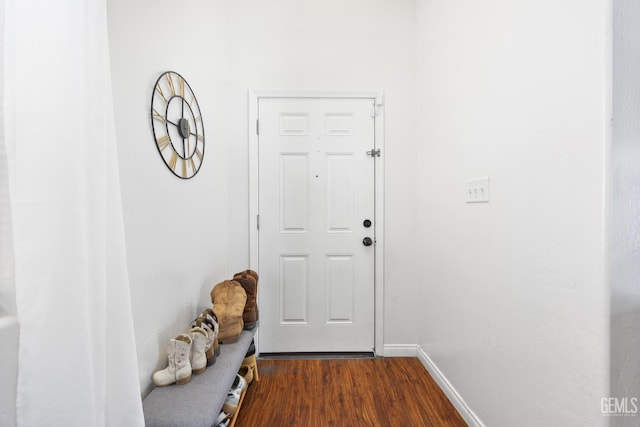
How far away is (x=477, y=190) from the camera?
4.46 ft

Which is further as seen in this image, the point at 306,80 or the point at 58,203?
the point at 306,80

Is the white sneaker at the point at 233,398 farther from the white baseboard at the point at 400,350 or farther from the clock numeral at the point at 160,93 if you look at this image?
the clock numeral at the point at 160,93

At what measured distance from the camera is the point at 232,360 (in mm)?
1380

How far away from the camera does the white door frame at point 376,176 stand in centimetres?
214

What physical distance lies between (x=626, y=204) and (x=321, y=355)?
6.35 ft

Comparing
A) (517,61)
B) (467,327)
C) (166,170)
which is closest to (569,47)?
(517,61)

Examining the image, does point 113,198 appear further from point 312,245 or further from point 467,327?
point 467,327

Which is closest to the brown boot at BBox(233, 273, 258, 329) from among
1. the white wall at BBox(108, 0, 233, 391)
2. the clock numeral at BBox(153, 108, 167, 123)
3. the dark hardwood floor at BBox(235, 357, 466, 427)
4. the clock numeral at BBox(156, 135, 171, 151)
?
the white wall at BBox(108, 0, 233, 391)

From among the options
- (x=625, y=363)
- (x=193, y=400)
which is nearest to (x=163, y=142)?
(x=193, y=400)

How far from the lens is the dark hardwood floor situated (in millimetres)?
1473

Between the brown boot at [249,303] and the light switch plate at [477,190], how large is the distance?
1.35 meters

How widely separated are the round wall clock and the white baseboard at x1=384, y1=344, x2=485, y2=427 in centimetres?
190

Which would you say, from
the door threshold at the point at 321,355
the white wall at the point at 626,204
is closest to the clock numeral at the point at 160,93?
the white wall at the point at 626,204

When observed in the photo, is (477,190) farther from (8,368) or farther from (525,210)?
(8,368)
